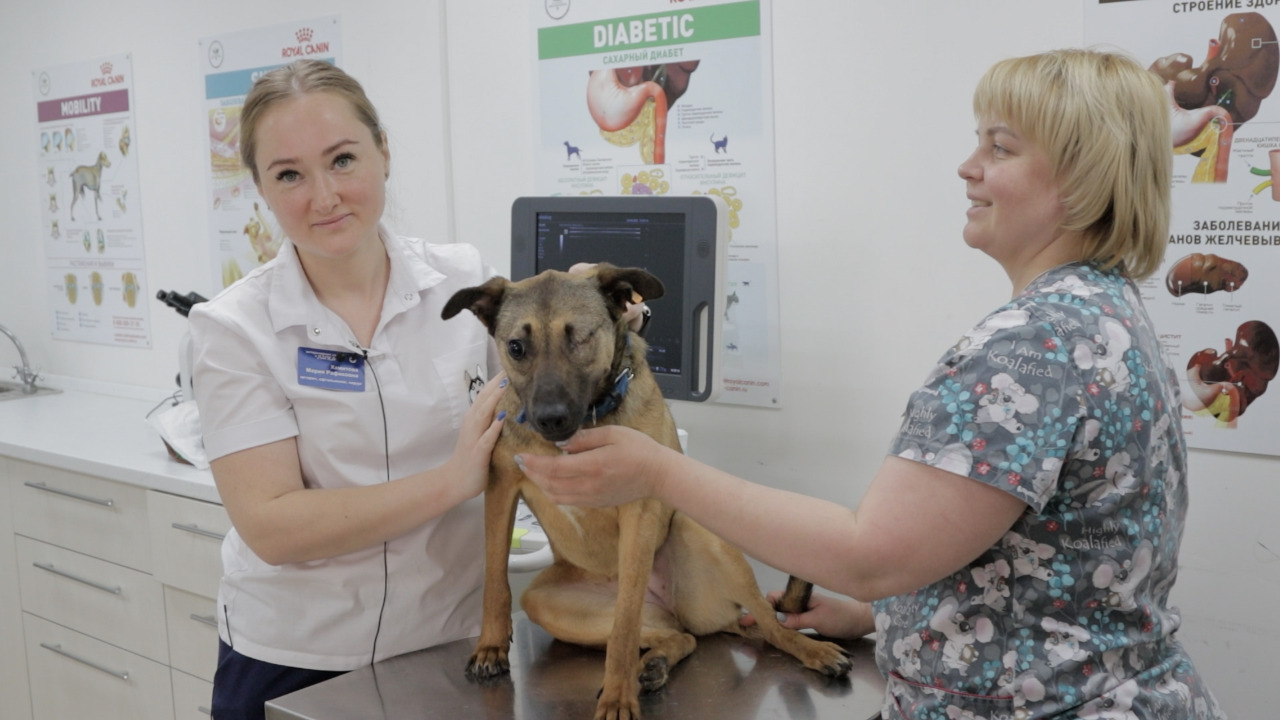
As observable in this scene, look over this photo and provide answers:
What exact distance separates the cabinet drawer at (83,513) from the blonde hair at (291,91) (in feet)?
5.64

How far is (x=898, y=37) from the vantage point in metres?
2.15

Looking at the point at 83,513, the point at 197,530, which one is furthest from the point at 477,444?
the point at 83,513

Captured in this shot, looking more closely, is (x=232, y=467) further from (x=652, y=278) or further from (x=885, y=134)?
(x=885, y=134)

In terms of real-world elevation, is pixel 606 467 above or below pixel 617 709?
above

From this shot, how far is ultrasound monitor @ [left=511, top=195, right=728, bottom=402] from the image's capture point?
2096 mm

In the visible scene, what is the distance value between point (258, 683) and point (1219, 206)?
1.87 meters

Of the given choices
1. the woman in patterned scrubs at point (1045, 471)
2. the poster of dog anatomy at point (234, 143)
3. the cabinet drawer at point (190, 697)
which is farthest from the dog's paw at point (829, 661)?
the poster of dog anatomy at point (234, 143)

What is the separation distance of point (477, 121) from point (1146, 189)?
2.09 metres

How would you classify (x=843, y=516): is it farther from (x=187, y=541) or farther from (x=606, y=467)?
(x=187, y=541)

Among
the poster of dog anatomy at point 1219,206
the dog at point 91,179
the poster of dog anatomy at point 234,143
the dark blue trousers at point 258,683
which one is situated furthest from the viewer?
the dog at point 91,179

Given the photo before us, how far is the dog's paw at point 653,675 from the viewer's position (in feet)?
5.09

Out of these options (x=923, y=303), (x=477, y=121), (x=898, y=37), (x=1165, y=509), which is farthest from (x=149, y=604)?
(x=1165, y=509)

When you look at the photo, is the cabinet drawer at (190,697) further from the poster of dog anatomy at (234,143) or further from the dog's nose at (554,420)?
the dog's nose at (554,420)

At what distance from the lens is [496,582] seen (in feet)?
5.16
